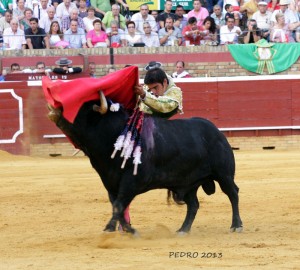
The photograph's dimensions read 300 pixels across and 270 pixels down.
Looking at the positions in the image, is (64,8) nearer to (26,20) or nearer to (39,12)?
(39,12)

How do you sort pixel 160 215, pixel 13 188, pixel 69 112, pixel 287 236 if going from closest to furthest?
pixel 69 112 < pixel 287 236 < pixel 160 215 < pixel 13 188

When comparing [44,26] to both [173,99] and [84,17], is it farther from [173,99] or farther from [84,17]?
[173,99]

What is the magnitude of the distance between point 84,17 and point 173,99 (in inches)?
379

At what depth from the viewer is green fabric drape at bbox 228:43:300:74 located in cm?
1727

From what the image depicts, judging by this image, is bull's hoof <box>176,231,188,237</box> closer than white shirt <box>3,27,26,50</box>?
Yes

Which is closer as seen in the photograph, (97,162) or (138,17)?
(97,162)

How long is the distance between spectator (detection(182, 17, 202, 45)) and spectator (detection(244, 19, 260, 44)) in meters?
0.85

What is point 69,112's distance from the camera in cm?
708

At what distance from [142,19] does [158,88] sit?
9.66 metres

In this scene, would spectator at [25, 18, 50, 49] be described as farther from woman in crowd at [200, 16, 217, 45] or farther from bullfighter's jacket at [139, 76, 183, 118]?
bullfighter's jacket at [139, 76, 183, 118]

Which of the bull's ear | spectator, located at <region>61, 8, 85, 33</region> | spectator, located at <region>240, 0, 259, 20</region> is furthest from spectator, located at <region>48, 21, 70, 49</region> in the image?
the bull's ear

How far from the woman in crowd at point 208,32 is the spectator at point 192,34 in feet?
0.24

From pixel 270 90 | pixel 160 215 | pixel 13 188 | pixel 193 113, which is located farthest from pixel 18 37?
pixel 160 215

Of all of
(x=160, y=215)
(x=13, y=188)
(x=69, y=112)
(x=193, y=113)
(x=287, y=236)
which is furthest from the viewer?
(x=193, y=113)
